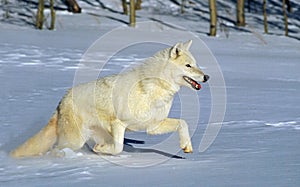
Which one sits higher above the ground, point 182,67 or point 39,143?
point 182,67

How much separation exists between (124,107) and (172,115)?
3011 mm

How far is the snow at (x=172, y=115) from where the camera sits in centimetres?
490

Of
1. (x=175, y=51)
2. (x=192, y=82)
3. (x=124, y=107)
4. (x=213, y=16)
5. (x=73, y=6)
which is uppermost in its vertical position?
(x=175, y=51)

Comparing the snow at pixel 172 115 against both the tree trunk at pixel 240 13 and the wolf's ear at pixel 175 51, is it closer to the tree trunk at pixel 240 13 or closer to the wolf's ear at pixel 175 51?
the wolf's ear at pixel 175 51

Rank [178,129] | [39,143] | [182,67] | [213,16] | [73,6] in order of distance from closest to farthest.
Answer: [182,67]
[178,129]
[39,143]
[213,16]
[73,6]

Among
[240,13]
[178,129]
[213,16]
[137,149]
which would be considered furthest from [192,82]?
[240,13]

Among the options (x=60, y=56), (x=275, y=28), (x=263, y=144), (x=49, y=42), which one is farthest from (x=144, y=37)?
(x=263, y=144)

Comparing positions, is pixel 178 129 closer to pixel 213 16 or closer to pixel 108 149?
pixel 108 149

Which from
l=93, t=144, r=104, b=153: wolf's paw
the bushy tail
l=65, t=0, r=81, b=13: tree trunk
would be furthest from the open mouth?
l=65, t=0, r=81, b=13: tree trunk

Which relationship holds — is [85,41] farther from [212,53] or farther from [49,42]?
[212,53]

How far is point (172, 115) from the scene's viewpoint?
880 centimetres

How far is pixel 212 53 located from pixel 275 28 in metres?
10.3

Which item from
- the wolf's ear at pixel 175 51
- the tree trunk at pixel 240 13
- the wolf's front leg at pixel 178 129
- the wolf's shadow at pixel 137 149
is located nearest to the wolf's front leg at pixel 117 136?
the wolf's front leg at pixel 178 129

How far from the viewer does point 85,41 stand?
20.0 m
